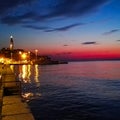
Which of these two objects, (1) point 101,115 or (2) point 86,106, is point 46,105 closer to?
(2) point 86,106

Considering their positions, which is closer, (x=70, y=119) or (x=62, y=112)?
(x=70, y=119)

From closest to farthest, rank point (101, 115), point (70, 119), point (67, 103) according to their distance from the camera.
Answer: point (70, 119), point (101, 115), point (67, 103)

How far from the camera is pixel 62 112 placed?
25281mm

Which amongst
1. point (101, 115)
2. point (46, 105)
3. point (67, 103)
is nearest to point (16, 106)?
point (101, 115)

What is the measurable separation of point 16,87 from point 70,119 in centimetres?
806

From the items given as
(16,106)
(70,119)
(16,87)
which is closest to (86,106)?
(70,119)

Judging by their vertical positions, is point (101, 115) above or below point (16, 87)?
below

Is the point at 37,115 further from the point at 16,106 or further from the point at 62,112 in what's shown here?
the point at 16,106

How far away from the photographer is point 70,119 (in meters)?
22.5

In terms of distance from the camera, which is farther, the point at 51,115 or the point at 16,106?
the point at 51,115

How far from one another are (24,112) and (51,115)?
9.38 meters

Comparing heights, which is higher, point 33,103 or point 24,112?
point 24,112

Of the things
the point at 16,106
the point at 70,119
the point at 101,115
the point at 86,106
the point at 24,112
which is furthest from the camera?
the point at 86,106

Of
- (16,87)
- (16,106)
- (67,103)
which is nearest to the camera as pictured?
(16,106)
